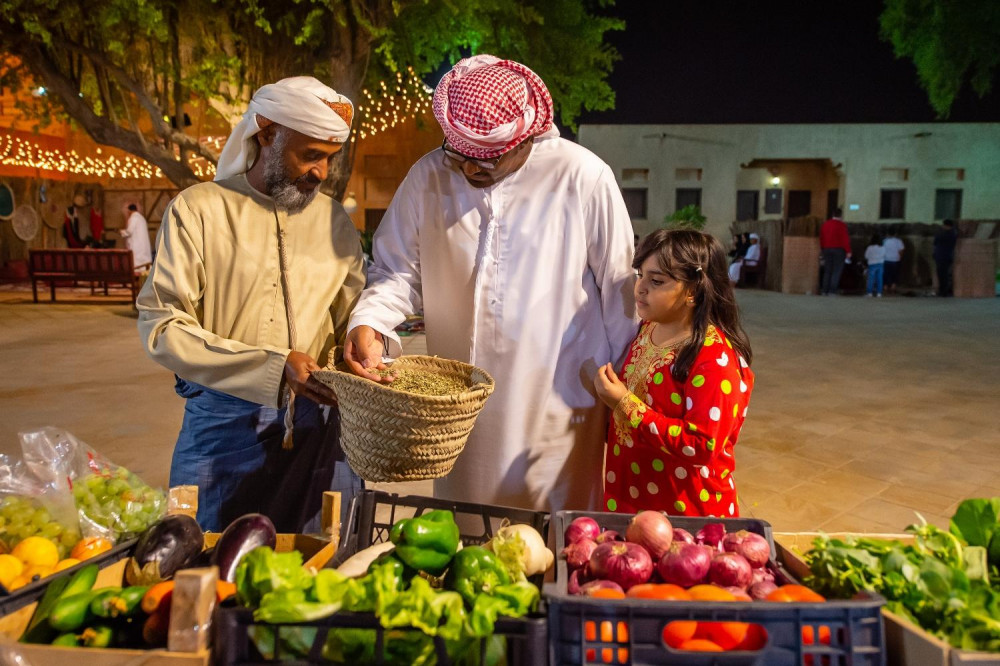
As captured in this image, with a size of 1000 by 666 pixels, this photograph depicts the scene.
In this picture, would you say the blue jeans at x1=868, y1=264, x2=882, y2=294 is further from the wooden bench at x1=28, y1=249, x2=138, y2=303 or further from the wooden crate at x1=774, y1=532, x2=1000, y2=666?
the wooden crate at x1=774, y1=532, x2=1000, y2=666

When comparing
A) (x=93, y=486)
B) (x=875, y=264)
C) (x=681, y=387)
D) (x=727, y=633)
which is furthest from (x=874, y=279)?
(x=93, y=486)

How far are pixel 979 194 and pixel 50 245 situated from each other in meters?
33.5

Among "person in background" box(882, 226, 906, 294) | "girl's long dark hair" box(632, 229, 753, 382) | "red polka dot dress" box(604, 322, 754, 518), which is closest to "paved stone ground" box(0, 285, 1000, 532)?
"red polka dot dress" box(604, 322, 754, 518)

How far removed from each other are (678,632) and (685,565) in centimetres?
24

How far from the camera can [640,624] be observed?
131 cm

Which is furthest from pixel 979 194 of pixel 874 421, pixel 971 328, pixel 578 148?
pixel 578 148

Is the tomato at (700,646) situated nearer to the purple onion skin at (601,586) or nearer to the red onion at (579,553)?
the purple onion skin at (601,586)

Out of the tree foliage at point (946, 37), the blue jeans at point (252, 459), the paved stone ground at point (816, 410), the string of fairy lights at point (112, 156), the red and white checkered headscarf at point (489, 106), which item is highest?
the tree foliage at point (946, 37)

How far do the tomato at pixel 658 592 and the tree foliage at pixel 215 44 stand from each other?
29.6 feet

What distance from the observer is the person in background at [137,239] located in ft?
52.6

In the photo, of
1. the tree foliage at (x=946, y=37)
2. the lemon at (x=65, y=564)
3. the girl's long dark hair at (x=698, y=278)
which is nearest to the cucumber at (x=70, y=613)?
the lemon at (x=65, y=564)

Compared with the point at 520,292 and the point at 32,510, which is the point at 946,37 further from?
the point at 32,510

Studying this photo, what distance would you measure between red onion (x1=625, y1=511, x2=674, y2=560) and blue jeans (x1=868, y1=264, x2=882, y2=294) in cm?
1968

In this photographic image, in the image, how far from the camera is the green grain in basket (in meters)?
2.07
